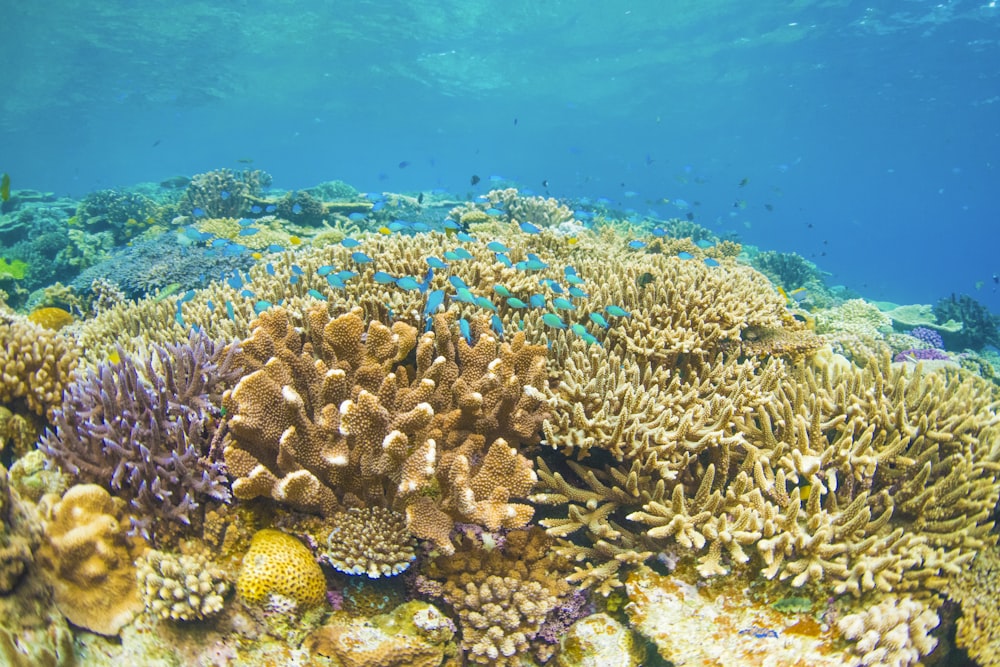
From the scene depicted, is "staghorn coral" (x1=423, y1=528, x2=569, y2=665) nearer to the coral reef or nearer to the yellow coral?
the yellow coral

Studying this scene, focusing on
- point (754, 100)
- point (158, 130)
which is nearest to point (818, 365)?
point (754, 100)

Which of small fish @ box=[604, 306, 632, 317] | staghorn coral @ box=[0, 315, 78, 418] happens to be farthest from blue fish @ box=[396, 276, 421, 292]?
staghorn coral @ box=[0, 315, 78, 418]

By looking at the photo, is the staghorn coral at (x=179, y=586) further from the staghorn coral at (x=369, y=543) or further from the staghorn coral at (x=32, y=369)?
the staghorn coral at (x=32, y=369)

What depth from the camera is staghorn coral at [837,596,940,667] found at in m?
2.97

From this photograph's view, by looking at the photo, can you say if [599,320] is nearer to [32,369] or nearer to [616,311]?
[616,311]

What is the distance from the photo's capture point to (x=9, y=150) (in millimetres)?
90500

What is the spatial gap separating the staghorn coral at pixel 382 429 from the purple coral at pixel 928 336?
1535 cm

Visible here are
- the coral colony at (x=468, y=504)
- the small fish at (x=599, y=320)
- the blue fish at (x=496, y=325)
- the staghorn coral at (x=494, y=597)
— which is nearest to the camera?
the coral colony at (x=468, y=504)

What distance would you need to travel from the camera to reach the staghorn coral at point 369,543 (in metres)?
3.03

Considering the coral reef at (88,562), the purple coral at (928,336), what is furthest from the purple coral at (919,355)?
the coral reef at (88,562)

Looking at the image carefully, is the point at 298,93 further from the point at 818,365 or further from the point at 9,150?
the point at 818,365

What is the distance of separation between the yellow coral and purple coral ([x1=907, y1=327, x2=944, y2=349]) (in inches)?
658

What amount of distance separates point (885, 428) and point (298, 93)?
256ft

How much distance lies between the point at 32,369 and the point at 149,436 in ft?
5.73
